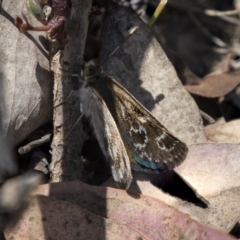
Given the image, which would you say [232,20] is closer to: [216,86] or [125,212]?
[216,86]

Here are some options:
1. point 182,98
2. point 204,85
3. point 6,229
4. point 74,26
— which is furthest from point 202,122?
point 6,229

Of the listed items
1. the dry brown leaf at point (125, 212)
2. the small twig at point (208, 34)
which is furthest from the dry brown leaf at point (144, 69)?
the small twig at point (208, 34)

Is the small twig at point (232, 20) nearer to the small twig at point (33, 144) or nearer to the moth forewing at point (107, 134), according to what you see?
the moth forewing at point (107, 134)

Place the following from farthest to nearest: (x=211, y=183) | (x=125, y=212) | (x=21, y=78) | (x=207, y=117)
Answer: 1. (x=207, y=117)
2. (x=211, y=183)
3. (x=21, y=78)
4. (x=125, y=212)

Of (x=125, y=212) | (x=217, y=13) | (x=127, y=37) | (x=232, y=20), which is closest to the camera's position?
(x=125, y=212)

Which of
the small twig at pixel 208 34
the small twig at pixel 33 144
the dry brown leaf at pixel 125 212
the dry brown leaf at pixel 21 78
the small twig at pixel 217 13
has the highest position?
the dry brown leaf at pixel 21 78

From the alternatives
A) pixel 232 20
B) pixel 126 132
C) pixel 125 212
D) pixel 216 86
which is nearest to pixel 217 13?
pixel 232 20
